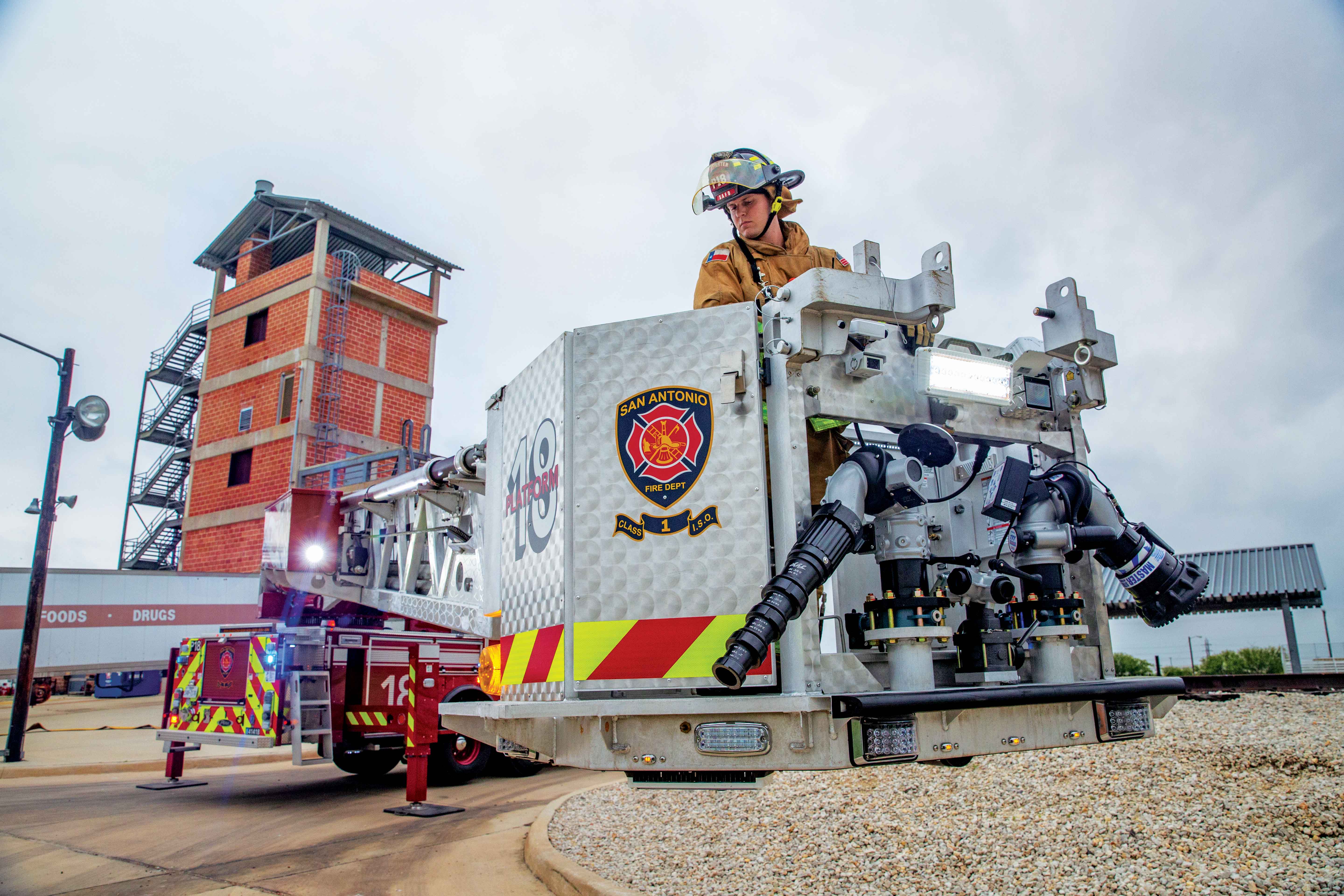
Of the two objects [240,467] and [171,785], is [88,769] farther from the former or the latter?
[240,467]

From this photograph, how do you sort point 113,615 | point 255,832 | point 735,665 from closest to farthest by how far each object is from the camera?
1. point 735,665
2. point 255,832
3. point 113,615

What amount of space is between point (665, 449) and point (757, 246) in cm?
136

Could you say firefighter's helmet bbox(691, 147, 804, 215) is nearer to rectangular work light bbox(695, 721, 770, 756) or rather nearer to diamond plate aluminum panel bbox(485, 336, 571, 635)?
diamond plate aluminum panel bbox(485, 336, 571, 635)

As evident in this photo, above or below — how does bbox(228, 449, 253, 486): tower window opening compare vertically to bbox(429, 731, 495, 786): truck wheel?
above

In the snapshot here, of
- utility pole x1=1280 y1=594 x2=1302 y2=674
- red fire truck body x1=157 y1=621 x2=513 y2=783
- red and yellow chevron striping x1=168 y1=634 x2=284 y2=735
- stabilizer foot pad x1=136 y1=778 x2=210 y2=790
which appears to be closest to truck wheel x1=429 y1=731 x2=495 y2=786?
red fire truck body x1=157 y1=621 x2=513 y2=783

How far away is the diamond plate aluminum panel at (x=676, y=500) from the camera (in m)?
3.10

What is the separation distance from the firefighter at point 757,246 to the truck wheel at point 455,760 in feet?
21.7

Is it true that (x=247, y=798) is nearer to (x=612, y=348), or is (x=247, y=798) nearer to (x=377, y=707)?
(x=377, y=707)

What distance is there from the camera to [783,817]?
572 cm

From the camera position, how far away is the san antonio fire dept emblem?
3174 mm

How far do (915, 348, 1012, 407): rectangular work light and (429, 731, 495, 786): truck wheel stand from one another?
7092 mm

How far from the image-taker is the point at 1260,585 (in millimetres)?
18016

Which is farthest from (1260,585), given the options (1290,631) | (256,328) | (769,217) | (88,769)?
(256,328)

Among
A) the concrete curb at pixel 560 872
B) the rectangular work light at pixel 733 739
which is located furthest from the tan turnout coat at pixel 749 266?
the concrete curb at pixel 560 872
